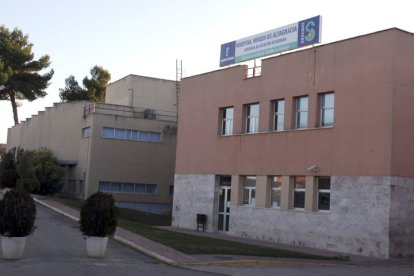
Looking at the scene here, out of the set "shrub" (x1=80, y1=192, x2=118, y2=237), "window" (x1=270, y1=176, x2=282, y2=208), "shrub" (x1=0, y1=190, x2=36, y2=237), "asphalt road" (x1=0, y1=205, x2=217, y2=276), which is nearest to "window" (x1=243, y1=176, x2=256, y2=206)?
"window" (x1=270, y1=176, x2=282, y2=208)

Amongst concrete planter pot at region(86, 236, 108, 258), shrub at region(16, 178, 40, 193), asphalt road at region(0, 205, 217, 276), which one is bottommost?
asphalt road at region(0, 205, 217, 276)

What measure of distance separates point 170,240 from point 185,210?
420 inches

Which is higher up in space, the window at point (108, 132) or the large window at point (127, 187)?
the window at point (108, 132)

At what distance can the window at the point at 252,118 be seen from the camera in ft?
91.0

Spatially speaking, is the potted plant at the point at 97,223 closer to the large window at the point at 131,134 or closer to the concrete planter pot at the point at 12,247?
the concrete planter pot at the point at 12,247

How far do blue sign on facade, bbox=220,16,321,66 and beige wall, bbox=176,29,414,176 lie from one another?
0.83 meters

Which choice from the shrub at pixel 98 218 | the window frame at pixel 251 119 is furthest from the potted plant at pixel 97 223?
the window frame at pixel 251 119

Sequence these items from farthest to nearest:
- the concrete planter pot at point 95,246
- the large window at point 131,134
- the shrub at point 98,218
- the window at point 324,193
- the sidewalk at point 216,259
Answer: the large window at point 131,134
the window at point 324,193
the sidewalk at point 216,259
the shrub at point 98,218
the concrete planter pot at point 95,246

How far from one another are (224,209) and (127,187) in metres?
16.1

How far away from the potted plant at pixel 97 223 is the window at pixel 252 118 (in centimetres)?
1318

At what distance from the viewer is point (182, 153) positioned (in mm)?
32656

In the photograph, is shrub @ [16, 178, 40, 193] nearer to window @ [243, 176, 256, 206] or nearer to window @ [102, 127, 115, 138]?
window @ [102, 127, 115, 138]

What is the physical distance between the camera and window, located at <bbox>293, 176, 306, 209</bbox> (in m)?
24.6

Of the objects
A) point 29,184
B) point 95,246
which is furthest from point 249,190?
point 29,184
